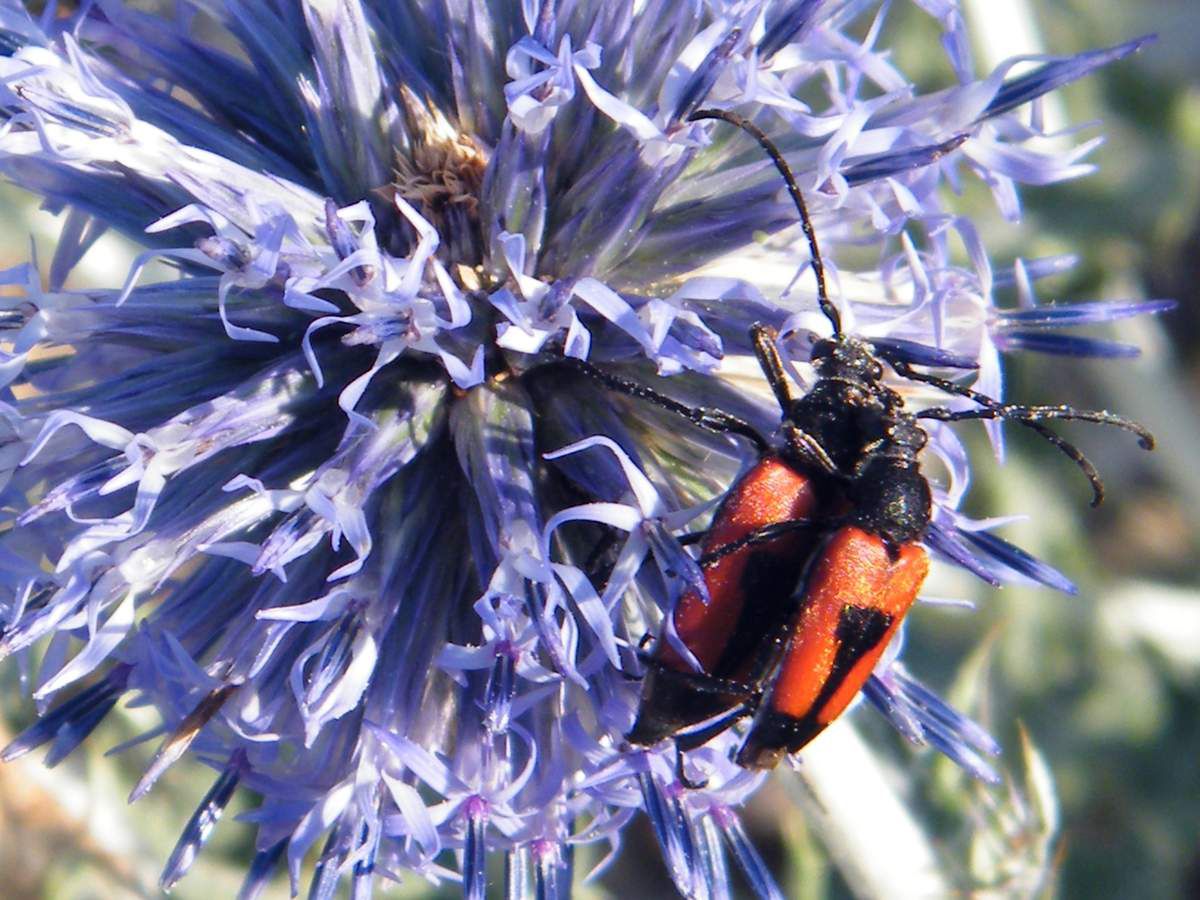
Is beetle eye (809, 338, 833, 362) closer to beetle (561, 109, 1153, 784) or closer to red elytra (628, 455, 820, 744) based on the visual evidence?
beetle (561, 109, 1153, 784)

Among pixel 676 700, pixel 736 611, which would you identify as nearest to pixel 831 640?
pixel 736 611

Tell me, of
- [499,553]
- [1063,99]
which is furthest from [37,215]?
[1063,99]

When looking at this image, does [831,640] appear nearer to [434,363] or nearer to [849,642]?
[849,642]

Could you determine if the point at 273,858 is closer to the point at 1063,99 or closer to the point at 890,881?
the point at 890,881

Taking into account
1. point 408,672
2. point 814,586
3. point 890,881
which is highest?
point 814,586

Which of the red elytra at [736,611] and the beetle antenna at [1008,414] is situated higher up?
the beetle antenna at [1008,414]

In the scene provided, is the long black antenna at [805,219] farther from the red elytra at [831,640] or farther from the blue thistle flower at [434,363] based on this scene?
the red elytra at [831,640]

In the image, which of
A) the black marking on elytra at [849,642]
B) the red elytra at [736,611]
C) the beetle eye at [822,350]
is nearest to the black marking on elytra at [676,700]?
the red elytra at [736,611]
